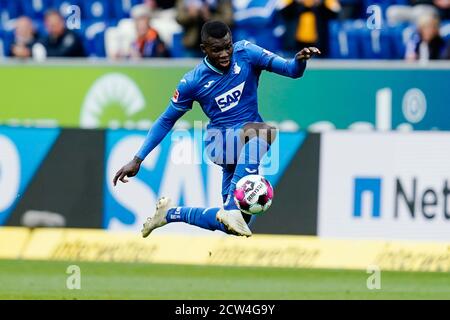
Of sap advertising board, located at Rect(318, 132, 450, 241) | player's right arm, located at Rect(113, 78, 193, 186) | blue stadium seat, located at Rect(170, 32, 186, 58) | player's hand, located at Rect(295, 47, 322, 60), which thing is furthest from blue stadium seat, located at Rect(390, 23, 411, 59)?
player's hand, located at Rect(295, 47, 322, 60)

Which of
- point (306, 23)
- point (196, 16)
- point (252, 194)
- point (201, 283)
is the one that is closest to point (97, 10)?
point (196, 16)

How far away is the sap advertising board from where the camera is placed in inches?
557

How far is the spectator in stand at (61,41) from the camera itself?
61.2 feet

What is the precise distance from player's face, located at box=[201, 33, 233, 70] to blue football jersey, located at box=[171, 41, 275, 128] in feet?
0.53

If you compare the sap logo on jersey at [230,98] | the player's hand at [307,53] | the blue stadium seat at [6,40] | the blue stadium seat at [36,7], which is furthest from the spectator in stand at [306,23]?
the player's hand at [307,53]

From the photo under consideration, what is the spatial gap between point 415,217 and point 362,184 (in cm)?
71

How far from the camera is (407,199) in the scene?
1420cm

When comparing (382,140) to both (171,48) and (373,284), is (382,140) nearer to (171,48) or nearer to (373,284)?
(373,284)

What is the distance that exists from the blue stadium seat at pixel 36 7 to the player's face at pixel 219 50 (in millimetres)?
10204

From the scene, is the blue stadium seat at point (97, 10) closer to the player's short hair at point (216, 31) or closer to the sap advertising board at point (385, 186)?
the sap advertising board at point (385, 186)

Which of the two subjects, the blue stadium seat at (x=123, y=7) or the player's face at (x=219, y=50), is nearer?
the player's face at (x=219, y=50)

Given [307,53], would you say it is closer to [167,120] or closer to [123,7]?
[167,120]

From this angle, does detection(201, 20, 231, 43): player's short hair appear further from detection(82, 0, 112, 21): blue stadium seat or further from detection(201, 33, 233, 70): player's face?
detection(82, 0, 112, 21): blue stadium seat
